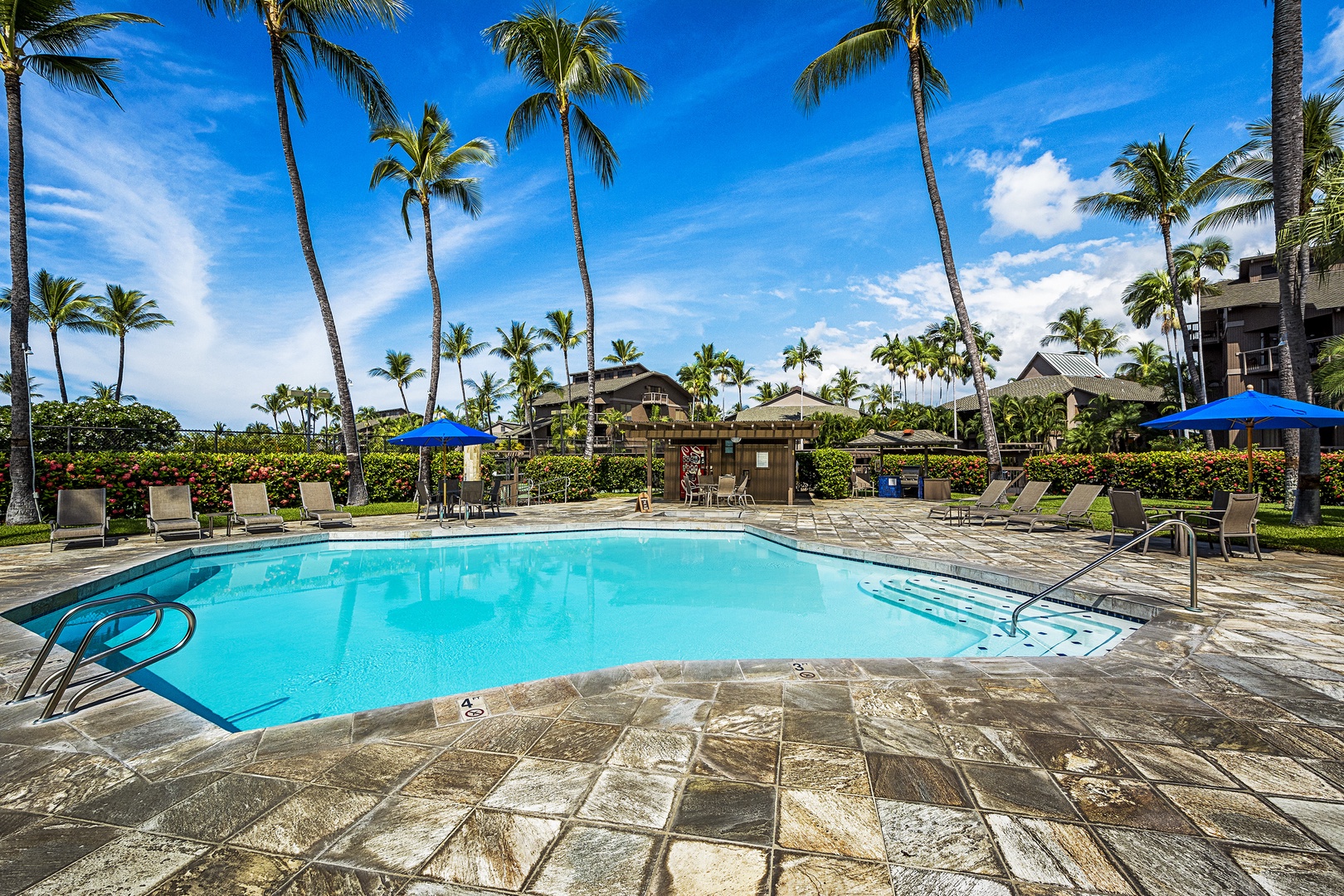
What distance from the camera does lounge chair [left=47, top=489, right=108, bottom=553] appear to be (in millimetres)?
8867

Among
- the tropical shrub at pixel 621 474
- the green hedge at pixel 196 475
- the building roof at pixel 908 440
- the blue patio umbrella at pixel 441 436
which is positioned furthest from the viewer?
the tropical shrub at pixel 621 474

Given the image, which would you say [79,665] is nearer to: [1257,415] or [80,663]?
[80,663]

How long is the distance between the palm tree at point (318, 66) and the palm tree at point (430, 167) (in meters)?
3.28

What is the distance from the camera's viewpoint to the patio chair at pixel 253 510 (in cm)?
1052

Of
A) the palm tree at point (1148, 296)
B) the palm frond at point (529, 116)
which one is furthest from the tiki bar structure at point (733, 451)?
the palm tree at point (1148, 296)

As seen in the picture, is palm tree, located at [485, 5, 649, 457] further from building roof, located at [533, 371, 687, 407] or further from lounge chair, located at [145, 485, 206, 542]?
building roof, located at [533, 371, 687, 407]

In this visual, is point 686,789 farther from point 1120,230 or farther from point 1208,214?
point 1120,230

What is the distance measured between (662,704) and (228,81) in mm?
17902

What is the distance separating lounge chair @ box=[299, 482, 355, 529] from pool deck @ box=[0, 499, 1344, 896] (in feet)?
25.7

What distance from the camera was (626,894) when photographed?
177cm

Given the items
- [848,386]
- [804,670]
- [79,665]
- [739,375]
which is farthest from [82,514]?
[848,386]

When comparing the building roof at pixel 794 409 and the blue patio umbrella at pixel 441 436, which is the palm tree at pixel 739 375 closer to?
the building roof at pixel 794 409

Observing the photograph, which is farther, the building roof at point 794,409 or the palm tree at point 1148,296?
the building roof at point 794,409

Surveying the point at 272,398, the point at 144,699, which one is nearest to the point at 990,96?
the point at 144,699
